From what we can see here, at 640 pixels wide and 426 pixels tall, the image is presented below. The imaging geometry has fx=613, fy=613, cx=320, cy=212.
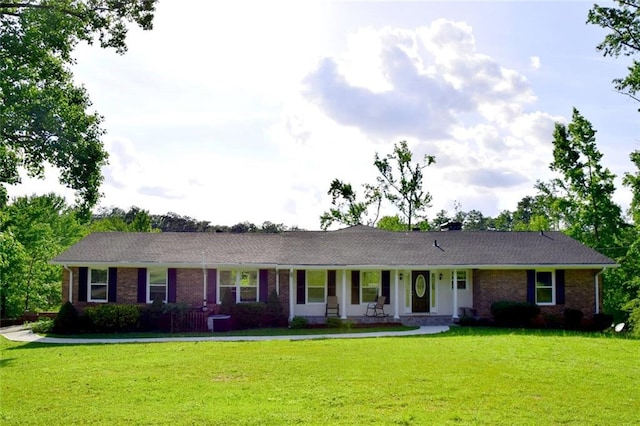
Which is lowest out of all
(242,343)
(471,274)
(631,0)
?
(242,343)

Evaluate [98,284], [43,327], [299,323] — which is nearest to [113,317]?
[98,284]

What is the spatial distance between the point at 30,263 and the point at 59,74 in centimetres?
1333

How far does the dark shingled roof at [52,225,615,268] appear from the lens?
26.1 m

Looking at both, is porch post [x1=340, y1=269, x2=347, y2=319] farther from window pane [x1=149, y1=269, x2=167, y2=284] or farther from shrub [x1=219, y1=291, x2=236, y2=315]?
window pane [x1=149, y1=269, x2=167, y2=284]

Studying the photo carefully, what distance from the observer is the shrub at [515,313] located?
81.9ft

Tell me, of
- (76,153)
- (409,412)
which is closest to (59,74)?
(76,153)

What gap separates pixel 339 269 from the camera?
→ 2675 centimetres

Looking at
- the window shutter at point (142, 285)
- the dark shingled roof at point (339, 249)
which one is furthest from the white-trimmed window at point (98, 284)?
the window shutter at point (142, 285)

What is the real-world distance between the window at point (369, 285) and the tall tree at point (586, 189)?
1556cm

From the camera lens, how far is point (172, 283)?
25.8 m

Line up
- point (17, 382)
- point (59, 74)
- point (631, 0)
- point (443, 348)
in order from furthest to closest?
point (631, 0) → point (59, 74) → point (443, 348) → point (17, 382)

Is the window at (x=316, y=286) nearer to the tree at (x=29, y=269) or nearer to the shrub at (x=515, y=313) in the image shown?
the shrub at (x=515, y=313)

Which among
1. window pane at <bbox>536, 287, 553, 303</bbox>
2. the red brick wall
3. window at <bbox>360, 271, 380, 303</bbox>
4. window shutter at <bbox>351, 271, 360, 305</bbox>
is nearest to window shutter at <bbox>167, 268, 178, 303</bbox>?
window shutter at <bbox>351, 271, 360, 305</bbox>

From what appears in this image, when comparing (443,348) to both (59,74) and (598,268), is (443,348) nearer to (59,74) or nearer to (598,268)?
(598,268)
